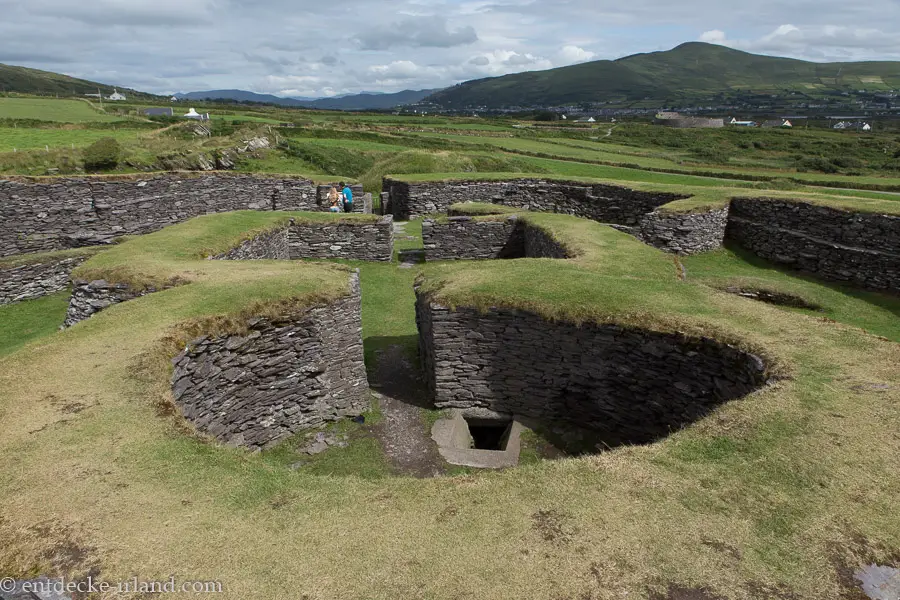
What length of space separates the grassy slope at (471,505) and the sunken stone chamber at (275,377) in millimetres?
1002

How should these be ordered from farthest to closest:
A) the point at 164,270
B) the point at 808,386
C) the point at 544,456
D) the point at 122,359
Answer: the point at 164,270
the point at 544,456
the point at 122,359
the point at 808,386

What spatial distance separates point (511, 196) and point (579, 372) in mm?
20185

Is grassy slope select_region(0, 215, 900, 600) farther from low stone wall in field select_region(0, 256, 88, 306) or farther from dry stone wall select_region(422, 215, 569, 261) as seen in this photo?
dry stone wall select_region(422, 215, 569, 261)

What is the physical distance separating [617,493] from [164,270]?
11634mm

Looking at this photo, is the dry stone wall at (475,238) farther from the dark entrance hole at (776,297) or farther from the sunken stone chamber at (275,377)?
the sunken stone chamber at (275,377)

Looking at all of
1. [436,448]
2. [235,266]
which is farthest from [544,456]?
[235,266]

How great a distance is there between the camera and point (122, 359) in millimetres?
→ 8336

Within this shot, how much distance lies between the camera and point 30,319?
16.1 meters

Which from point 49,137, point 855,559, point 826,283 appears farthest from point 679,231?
point 49,137

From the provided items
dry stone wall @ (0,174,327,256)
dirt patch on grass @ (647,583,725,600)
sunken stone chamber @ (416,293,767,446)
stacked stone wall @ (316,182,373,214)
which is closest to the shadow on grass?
sunken stone chamber @ (416,293,767,446)

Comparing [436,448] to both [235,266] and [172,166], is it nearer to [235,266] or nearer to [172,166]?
[235,266]

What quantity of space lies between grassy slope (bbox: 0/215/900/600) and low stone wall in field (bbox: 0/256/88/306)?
38.1 ft

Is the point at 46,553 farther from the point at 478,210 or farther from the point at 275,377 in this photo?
the point at 478,210

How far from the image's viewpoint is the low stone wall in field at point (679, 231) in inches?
801
